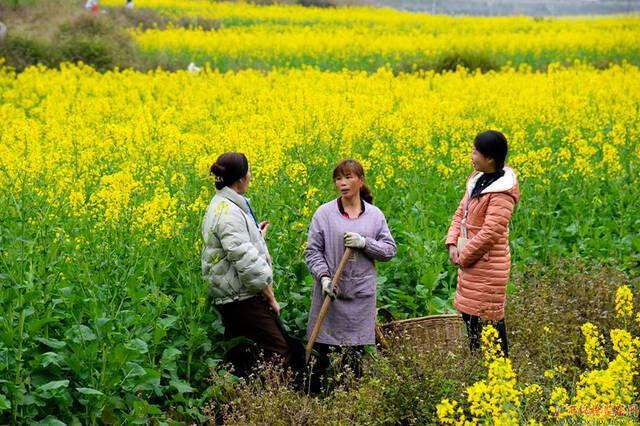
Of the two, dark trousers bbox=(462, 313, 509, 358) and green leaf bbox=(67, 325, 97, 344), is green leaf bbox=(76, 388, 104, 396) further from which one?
dark trousers bbox=(462, 313, 509, 358)

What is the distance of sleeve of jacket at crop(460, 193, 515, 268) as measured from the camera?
18.1 ft

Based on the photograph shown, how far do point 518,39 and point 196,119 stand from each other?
17.1 meters

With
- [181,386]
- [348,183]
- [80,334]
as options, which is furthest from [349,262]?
[80,334]

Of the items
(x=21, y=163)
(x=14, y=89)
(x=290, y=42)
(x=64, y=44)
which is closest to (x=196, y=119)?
(x=14, y=89)

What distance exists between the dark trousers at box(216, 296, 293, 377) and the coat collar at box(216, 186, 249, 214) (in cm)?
52

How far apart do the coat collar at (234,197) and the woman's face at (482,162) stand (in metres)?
1.31

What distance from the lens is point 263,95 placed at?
1377 centimetres

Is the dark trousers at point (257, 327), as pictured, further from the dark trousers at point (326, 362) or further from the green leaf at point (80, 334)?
the green leaf at point (80, 334)

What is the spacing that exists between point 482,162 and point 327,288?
112cm

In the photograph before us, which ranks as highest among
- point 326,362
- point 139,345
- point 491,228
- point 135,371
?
point 491,228

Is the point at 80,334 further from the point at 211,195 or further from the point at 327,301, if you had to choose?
the point at 211,195

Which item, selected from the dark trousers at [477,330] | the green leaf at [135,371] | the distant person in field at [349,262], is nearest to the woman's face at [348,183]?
the distant person in field at [349,262]

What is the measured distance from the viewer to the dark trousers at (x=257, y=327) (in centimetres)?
555

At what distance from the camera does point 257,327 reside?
5.57 metres
